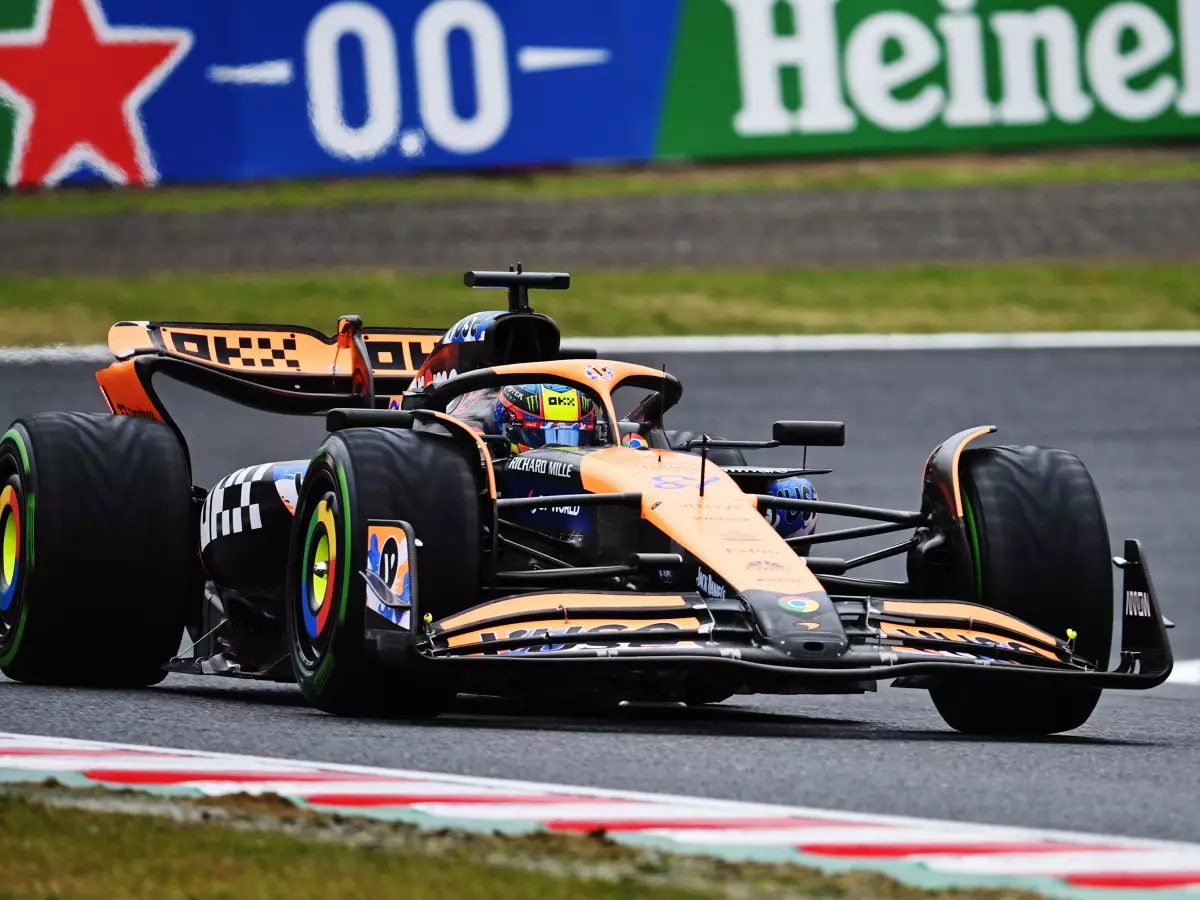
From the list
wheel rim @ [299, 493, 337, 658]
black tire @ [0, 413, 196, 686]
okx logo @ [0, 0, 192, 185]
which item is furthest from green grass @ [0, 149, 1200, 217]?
wheel rim @ [299, 493, 337, 658]

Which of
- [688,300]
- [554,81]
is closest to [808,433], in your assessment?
[688,300]

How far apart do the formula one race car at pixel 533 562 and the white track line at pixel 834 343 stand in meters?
7.53

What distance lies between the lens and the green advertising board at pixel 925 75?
19906 millimetres

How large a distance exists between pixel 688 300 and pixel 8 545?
34.0 feet

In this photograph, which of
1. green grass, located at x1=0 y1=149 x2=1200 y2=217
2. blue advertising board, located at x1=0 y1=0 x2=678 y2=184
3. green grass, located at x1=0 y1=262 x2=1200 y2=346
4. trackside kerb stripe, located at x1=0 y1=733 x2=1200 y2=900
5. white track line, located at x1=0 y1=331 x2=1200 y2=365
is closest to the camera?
trackside kerb stripe, located at x1=0 y1=733 x2=1200 y2=900

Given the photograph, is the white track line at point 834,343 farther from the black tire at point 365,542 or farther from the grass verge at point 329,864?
the grass verge at point 329,864

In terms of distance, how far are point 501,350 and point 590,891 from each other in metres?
4.77

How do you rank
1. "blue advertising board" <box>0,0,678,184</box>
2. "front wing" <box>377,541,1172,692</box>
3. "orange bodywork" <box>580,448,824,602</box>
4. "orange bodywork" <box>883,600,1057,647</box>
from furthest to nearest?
"blue advertising board" <box>0,0,678,184</box> → "orange bodywork" <box>883,600,1057,647</box> → "orange bodywork" <box>580,448,824,602</box> → "front wing" <box>377,541,1172,692</box>

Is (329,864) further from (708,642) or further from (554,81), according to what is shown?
(554,81)

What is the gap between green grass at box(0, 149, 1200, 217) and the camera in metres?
20.9

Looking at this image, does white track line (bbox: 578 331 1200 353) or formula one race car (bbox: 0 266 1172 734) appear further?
white track line (bbox: 578 331 1200 353)

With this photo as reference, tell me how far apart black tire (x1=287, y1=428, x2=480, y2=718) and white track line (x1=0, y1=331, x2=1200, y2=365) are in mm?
9602

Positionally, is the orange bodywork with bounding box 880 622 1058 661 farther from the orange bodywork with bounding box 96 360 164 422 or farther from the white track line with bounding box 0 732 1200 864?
the orange bodywork with bounding box 96 360 164 422

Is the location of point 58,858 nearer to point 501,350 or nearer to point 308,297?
point 501,350
